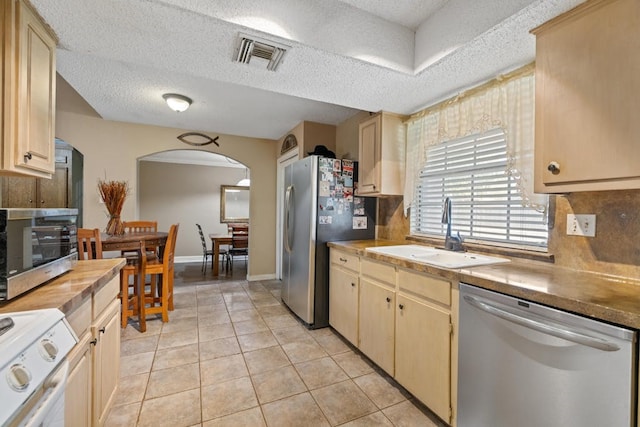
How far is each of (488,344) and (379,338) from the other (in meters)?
0.91

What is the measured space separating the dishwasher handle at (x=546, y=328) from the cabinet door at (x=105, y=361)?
1.85m

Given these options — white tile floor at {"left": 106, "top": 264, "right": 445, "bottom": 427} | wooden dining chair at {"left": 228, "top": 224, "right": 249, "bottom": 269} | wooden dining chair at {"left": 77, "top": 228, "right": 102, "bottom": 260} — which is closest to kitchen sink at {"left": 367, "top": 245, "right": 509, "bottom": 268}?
white tile floor at {"left": 106, "top": 264, "right": 445, "bottom": 427}

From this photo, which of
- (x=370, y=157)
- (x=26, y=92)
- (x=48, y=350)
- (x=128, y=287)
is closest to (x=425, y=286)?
(x=370, y=157)

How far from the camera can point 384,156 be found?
2717 mm

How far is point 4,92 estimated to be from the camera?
1.29m

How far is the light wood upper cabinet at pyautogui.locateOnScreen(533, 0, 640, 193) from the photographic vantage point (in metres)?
1.15

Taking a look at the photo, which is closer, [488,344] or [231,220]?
[488,344]

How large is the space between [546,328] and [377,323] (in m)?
1.20

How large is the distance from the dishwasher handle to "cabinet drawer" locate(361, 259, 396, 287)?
0.61m

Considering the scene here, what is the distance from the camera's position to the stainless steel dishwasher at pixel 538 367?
94 cm

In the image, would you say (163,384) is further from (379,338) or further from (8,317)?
(379,338)

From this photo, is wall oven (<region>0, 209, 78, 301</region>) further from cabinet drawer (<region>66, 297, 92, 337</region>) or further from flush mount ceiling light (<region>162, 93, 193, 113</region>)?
flush mount ceiling light (<region>162, 93, 193, 113</region>)

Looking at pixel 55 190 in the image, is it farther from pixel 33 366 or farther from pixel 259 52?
pixel 33 366

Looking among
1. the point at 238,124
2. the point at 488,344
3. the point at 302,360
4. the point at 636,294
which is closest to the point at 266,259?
the point at 238,124
